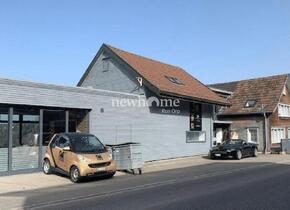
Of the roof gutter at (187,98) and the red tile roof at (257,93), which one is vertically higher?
the red tile roof at (257,93)

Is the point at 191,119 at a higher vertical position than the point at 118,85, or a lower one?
lower

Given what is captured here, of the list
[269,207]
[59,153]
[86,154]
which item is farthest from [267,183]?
A: [59,153]

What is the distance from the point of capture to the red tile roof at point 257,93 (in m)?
42.0

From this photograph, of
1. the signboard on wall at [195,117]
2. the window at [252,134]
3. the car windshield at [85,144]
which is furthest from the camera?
the window at [252,134]

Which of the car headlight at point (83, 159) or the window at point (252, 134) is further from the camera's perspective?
the window at point (252, 134)

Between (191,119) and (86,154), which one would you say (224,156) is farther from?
(86,154)

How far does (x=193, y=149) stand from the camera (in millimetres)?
32156

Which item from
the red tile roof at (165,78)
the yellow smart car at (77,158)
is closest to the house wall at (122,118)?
the red tile roof at (165,78)

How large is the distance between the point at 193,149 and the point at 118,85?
22.9 ft

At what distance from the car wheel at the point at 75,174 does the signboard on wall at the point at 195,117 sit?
15108 millimetres

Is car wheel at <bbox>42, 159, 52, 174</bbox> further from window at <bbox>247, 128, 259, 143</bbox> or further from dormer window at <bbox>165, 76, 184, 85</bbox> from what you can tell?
window at <bbox>247, 128, 259, 143</bbox>

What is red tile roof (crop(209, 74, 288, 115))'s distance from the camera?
42.0m

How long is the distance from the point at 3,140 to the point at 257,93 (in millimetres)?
29665

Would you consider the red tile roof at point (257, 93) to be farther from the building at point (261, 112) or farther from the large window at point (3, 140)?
the large window at point (3, 140)
